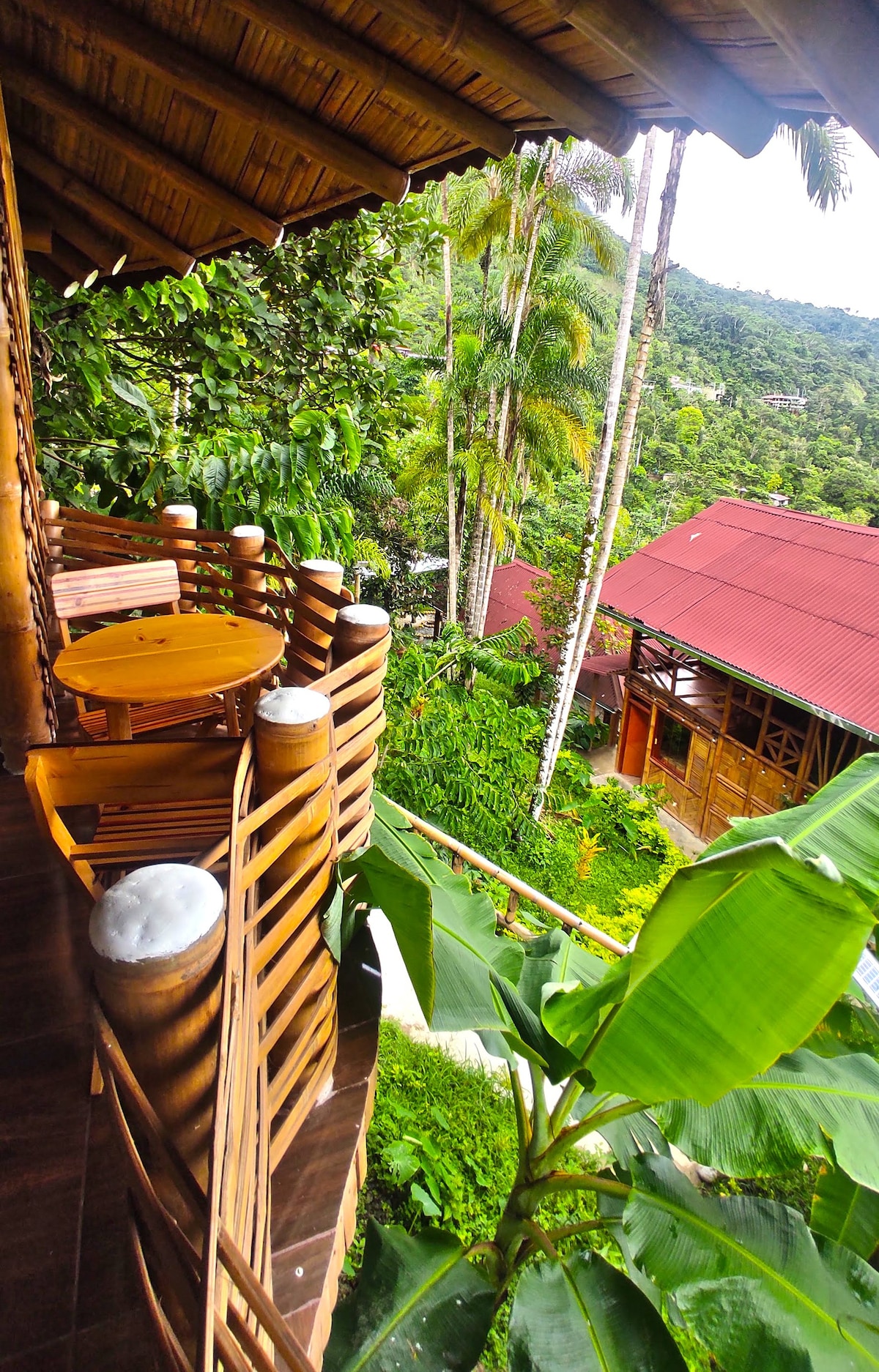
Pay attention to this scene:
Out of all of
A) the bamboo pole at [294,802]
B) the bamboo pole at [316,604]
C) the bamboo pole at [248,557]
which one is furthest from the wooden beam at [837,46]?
the bamboo pole at [248,557]

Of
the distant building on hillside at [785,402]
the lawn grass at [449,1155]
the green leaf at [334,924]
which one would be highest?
the distant building on hillside at [785,402]

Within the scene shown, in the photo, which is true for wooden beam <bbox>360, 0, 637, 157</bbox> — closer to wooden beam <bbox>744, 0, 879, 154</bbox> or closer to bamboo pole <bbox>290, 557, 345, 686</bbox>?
wooden beam <bbox>744, 0, 879, 154</bbox>

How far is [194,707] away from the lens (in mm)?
3113

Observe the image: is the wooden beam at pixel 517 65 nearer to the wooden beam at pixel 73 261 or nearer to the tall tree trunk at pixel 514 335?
the wooden beam at pixel 73 261

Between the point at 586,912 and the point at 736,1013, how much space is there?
27.7ft

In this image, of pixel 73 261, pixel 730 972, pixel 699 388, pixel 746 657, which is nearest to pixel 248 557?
pixel 730 972

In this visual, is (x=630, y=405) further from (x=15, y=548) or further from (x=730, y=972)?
(x=730, y=972)

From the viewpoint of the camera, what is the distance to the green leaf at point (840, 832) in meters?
2.04

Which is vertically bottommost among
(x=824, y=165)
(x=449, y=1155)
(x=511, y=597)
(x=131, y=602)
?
(x=449, y=1155)

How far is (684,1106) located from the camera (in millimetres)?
2020

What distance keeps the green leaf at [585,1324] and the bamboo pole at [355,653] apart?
1.40m

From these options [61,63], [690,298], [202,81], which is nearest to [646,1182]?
[202,81]

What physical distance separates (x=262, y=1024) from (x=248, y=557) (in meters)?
2.24

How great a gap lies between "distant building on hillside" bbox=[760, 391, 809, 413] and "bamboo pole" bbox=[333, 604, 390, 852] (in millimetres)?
38672
